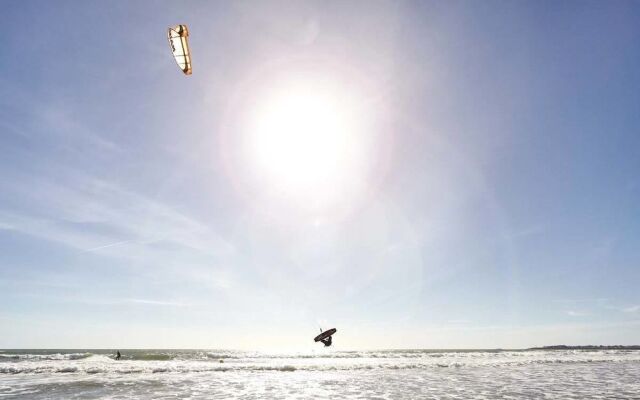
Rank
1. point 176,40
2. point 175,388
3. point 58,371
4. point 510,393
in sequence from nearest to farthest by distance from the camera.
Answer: point 176,40
point 510,393
point 175,388
point 58,371

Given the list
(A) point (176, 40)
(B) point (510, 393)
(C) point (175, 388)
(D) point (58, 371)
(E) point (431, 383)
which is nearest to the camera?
(A) point (176, 40)

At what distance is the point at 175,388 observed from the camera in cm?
2400

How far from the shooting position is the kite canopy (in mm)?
9914

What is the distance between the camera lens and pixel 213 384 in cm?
2617

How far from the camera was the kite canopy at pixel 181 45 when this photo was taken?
9.91 meters

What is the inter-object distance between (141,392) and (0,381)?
12356mm

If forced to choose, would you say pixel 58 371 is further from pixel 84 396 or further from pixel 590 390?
pixel 590 390

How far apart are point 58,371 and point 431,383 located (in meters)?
31.4

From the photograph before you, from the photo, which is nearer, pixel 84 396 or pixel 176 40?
pixel 176 40

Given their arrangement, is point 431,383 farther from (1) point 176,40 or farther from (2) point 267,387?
(1) point 176,40

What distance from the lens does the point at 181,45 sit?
33.0 feet

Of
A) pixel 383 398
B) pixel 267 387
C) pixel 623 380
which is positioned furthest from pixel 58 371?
pixel 623 380

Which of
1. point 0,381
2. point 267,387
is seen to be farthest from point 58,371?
point 267,387

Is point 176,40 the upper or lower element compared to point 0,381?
upper
